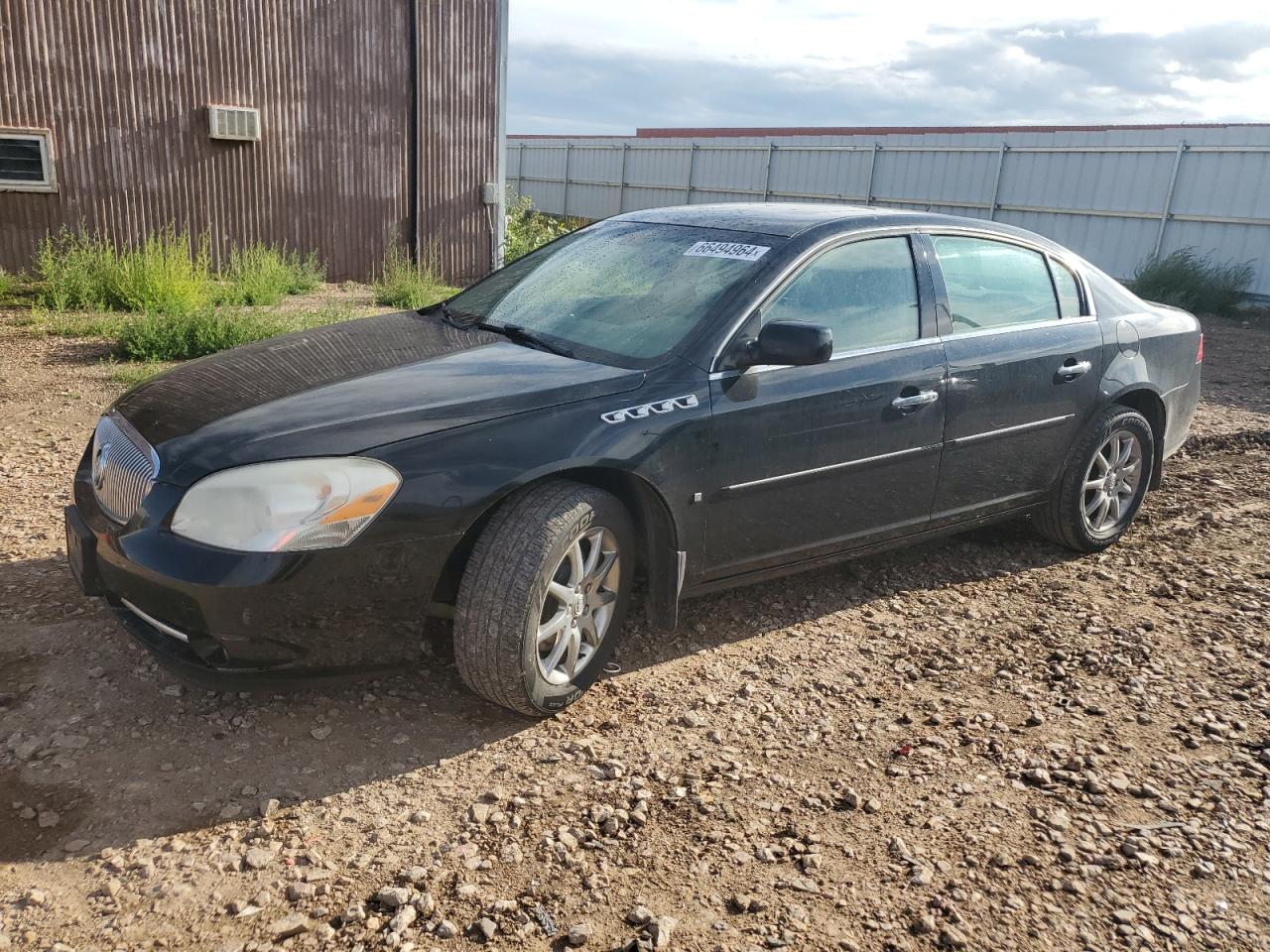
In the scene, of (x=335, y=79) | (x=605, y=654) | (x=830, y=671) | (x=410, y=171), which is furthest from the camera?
(x=410, y=171)

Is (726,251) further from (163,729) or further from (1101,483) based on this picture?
(163,729)

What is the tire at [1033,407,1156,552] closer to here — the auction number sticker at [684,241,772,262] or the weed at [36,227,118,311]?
the auction number sticker at [684,241,772,262]

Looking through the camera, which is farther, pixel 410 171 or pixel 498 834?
pixel 410 171

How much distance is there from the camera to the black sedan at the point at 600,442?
9.43ft

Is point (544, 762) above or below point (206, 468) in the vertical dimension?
below

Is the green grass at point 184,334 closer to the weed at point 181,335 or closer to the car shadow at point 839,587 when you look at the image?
the weed at point 181,335

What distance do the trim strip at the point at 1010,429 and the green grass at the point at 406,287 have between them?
674cm

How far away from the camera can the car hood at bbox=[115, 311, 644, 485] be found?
2.94 m

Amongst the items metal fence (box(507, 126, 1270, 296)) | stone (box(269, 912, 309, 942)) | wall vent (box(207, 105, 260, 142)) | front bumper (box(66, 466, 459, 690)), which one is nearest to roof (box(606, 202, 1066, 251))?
front bumper (box(66, 466, 459, 690))

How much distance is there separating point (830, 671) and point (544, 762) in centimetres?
121

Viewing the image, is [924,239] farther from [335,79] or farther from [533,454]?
[335,79]

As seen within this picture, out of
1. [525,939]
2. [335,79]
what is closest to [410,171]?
[335,79]

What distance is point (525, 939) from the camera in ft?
7.76

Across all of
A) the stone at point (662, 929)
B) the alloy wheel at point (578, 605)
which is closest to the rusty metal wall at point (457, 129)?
the alloy wheel at point (578, 605)
